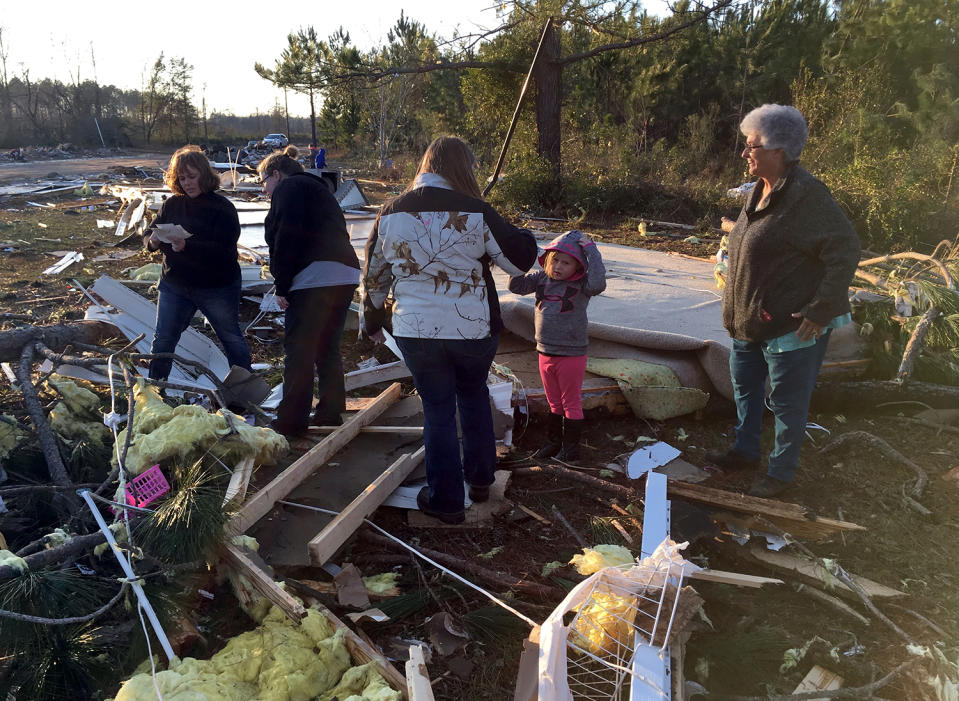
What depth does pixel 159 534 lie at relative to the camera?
6.77 feet

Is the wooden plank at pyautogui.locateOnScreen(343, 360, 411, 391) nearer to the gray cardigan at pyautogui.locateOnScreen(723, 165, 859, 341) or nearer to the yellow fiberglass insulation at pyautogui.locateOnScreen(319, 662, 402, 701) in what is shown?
the gray cardigan at pyautogui.locateOnScreen(723, 165, 859, 341)

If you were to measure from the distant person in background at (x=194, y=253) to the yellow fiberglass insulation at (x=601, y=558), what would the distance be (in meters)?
2.85

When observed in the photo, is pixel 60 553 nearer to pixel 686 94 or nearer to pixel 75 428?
pixel 75 428

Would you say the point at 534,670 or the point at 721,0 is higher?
the point at 721,0

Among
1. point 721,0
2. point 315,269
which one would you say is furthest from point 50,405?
point 721,0

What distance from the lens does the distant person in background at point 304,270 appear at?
3234mm

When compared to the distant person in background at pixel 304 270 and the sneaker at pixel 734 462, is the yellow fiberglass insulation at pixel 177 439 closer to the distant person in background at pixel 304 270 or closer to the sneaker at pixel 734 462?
the distant person in background at pixel 304 270

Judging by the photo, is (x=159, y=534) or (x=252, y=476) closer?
(x=159, y=534)

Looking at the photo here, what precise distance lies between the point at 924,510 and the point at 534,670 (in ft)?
7.88

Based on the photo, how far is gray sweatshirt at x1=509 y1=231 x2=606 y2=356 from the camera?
3.12 m

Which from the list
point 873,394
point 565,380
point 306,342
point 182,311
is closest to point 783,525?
point 565,380

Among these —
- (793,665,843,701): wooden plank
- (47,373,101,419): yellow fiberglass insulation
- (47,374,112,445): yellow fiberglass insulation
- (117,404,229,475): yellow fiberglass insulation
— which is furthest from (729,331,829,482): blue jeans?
(47,373,101,419): yellow fiberglass insulation

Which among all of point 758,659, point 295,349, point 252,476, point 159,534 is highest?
point 295,349

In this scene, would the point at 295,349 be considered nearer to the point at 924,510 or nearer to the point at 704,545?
the point at 704,545
